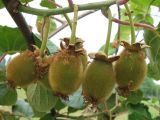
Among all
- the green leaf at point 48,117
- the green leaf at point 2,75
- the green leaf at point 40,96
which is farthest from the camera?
the green leaf at point 48,117

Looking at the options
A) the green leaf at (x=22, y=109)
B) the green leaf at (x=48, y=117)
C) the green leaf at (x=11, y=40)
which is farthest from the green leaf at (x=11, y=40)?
the green leaf at (x=22, y=109)

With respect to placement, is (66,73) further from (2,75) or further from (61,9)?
(2,75)

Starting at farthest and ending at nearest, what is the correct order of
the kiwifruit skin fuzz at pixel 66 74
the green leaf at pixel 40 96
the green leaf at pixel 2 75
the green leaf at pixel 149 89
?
the green leaf at pixel 149 89 → the green leaf at pixel 2 75 → the green leaf at pixel 40 96 → the kiwifruit skin fuzz at pixel 66 74

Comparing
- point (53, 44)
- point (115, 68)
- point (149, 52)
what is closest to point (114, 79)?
point (115, 68)

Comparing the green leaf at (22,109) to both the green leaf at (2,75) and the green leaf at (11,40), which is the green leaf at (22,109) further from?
the green leaf at (11,40)

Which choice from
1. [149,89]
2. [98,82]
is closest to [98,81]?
[98,82]

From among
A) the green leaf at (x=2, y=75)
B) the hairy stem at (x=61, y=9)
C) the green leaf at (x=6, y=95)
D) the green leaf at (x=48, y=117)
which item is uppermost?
the hairy stem at (x=61, y=9)
